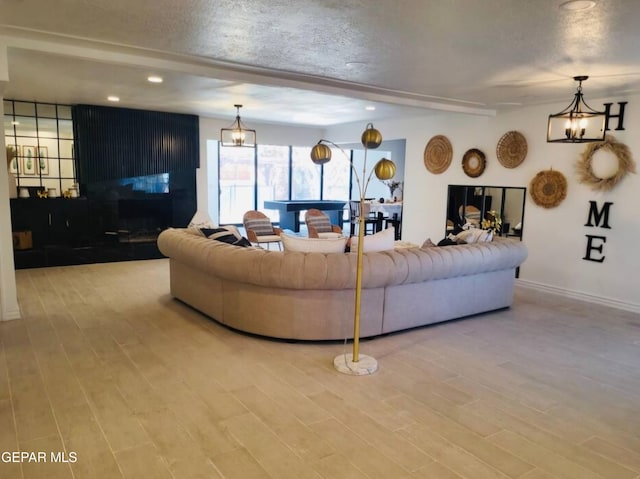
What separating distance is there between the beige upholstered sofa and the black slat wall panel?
11.9 ft

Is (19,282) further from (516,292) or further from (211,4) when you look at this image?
(516,292)

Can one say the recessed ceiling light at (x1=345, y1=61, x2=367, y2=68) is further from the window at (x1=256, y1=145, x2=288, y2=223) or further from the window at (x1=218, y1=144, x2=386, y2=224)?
the window at (x1=256, y1=145, x2=288, y2=223)

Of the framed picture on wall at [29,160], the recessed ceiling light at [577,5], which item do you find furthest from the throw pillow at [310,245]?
the framed picture on wall at [29,160]

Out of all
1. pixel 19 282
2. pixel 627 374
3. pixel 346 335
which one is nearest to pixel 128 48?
pixel 346 335

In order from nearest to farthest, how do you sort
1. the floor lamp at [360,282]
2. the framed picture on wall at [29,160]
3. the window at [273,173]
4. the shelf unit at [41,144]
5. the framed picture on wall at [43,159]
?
the floor lamp at [360,282]
the shelf unit at [41,144]
the framed picture on wall at [29,160]
the framed picture on wall at [43,159]
the window at [273,173]

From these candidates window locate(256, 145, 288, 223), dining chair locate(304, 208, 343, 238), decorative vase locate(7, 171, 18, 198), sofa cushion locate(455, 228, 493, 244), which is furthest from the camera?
window locate(256, 145, 288, 223)

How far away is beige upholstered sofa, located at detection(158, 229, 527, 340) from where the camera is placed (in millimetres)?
3957

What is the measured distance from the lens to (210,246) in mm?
4477

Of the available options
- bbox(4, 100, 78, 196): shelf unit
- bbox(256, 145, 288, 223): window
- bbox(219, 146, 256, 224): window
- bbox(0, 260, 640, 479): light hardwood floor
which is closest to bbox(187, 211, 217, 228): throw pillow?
bbox(0, 260, 640, 479): light hardwood floor

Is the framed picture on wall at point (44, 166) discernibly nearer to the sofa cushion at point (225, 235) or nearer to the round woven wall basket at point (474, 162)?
the sofa cushion at point (225, 235)

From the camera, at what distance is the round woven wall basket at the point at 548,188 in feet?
20.3

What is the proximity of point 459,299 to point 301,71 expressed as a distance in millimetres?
2842

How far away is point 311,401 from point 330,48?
2.73 m

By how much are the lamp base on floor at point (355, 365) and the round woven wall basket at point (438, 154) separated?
497 centimetres
